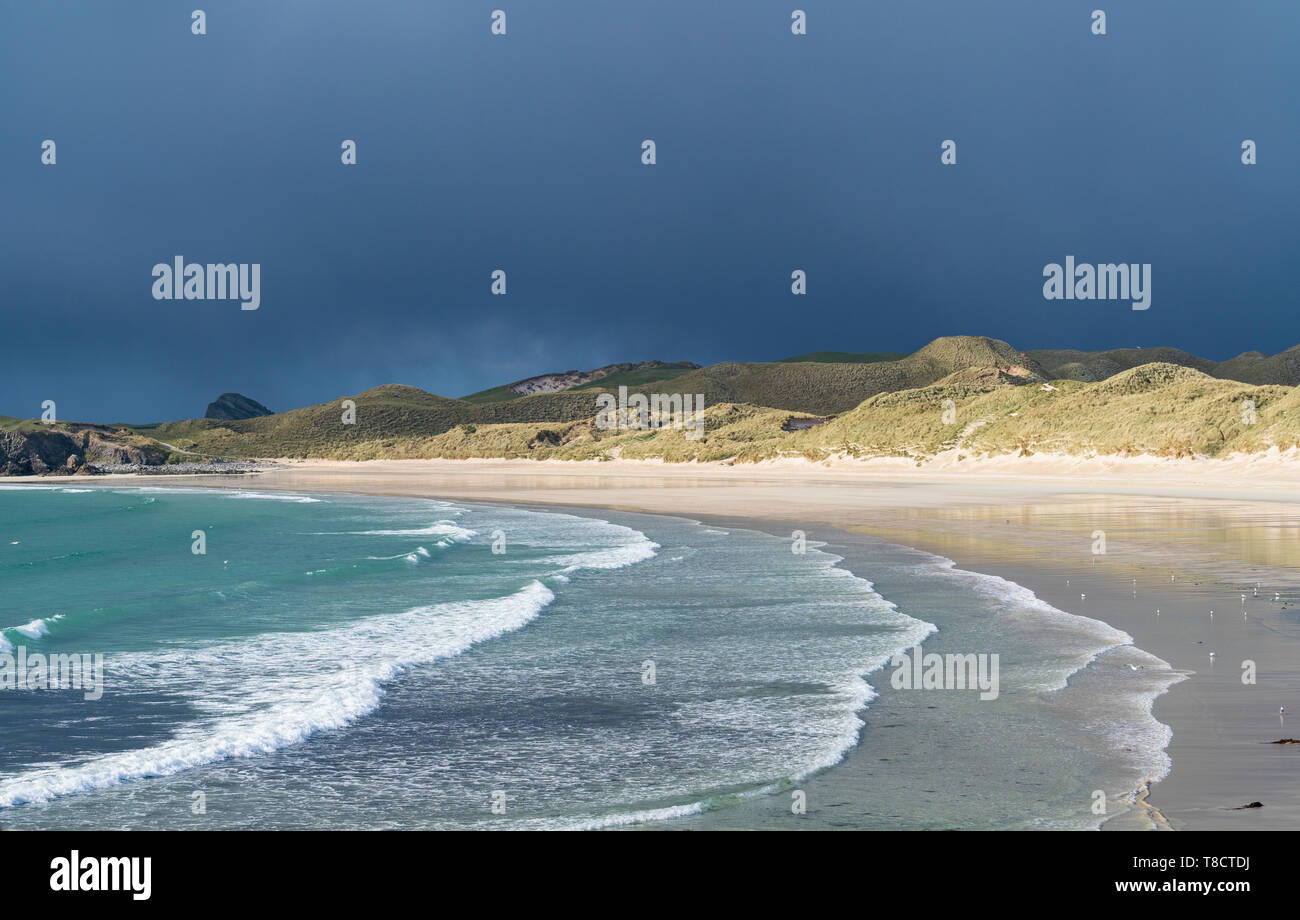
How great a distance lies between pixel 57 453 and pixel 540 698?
13801 cm

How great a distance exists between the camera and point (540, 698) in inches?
407

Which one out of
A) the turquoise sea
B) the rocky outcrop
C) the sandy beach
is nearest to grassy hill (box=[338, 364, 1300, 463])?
the sandy beach

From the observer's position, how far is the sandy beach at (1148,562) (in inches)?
272

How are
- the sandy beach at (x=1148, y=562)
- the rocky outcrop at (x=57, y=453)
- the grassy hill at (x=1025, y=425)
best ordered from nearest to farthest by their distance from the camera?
the sandy beach at (x=1148, y=562), the grassy hill at (x=1025, y=425), the rocky outcrop at (x=57, y=453)

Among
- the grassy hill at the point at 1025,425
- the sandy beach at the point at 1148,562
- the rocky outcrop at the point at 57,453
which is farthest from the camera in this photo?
the rocky outcrop at the point at 57,453

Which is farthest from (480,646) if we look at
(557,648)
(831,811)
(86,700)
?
(831,811)

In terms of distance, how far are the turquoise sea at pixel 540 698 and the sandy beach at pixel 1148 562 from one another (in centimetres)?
36

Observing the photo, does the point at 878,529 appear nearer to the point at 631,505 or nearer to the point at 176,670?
the point at 631,505

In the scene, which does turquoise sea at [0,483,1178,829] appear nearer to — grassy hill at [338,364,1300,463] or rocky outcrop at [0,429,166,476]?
grassy hill at [338,364,1300,463]

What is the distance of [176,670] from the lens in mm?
12203

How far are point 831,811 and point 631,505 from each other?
41105mm

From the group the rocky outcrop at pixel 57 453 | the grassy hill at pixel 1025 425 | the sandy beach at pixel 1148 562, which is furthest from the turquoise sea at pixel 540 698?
the rocky outcrop at pixel 57 453

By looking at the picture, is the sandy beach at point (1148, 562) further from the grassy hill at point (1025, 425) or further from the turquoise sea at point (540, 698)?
the grassy hill at point (1025, 425)

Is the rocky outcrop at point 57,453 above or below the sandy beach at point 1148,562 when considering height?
above
